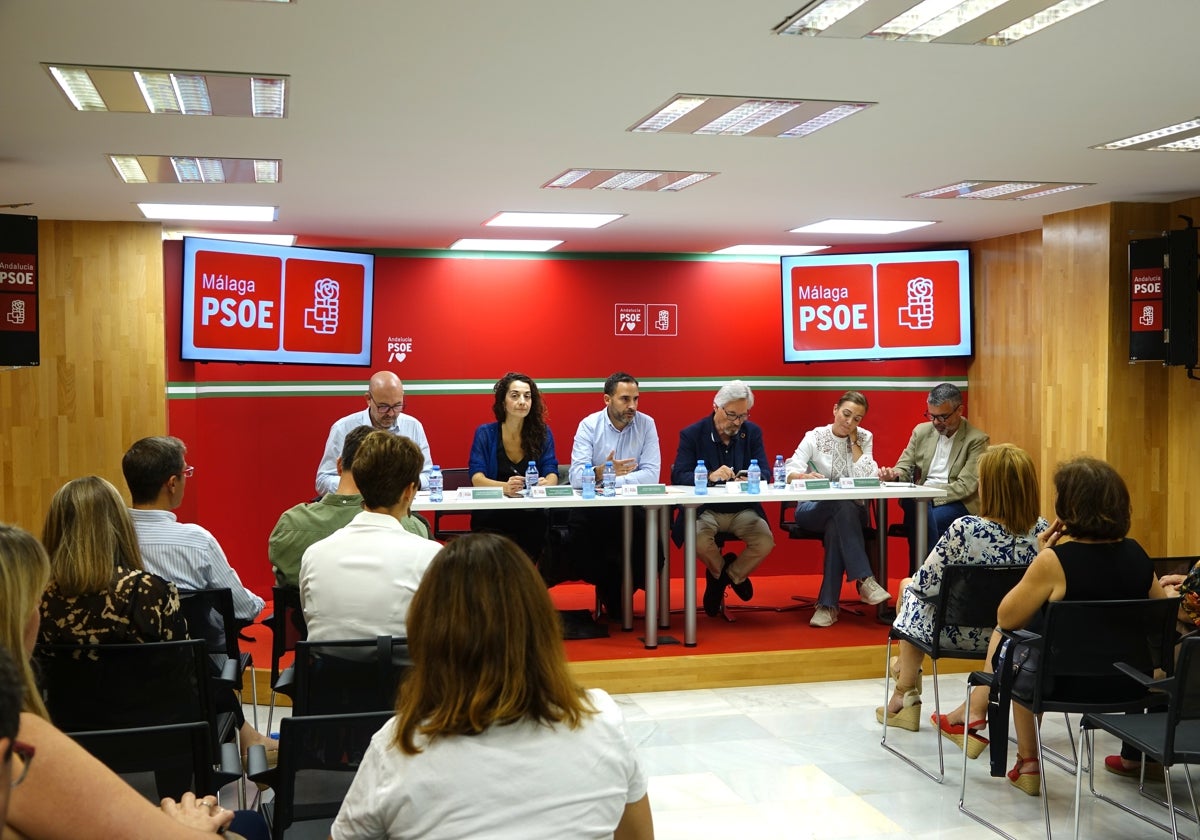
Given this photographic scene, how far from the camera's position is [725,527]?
275 inches

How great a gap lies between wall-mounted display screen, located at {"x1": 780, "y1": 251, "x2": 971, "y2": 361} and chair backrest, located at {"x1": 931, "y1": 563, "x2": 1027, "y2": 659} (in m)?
3.80

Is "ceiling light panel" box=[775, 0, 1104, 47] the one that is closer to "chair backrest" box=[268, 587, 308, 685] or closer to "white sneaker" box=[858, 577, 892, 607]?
"chair backrest" box=[268, 587, 308, 685]

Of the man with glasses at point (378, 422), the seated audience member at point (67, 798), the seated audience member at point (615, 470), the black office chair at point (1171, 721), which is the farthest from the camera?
the seated audience member at point (615, 470)

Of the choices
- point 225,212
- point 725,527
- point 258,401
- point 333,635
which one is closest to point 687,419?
point 725,527

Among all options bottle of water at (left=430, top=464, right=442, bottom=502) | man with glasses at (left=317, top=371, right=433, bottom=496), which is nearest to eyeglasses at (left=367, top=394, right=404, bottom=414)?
man with glasses at (left=317, top=371, right=433, bottom=496)

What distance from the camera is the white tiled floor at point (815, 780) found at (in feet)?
13.6

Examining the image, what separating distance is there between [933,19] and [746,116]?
46.5 inches

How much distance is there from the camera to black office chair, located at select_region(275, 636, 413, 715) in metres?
3.10

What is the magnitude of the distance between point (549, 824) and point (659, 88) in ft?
9.58

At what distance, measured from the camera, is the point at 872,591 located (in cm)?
689

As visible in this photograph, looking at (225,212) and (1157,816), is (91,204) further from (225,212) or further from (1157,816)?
(1157,816)

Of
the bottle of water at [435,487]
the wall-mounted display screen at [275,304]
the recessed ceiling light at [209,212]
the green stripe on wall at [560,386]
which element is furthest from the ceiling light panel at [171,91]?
the green stripe on wall at [560,386]

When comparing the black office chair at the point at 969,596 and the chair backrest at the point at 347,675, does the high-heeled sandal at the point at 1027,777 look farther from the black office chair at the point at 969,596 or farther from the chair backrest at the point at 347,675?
the chair backrest at the point at 347,675

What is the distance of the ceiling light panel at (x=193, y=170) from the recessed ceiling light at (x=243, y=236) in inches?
72.1
